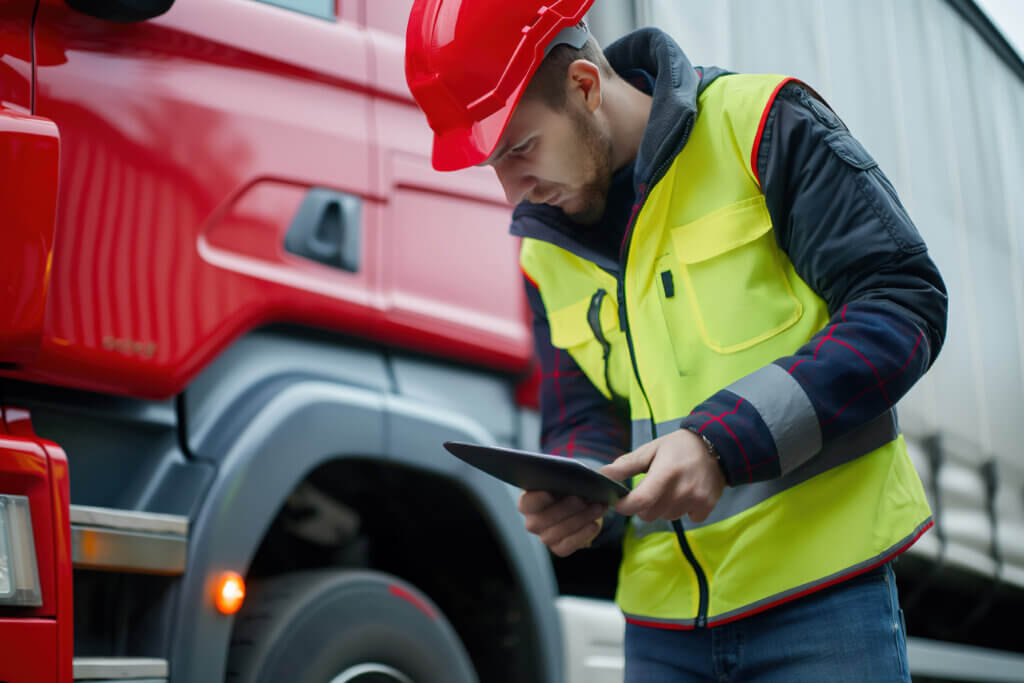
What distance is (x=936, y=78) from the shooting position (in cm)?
355

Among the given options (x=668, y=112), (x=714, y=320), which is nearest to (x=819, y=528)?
(x=714, y=320)

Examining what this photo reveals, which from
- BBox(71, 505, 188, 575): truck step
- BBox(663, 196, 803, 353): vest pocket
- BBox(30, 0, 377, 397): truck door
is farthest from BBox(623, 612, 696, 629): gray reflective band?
BBox(30, 0, 377, 397): truck door

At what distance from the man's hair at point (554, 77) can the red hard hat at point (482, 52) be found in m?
0.02

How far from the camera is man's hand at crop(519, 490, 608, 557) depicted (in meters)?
1.28

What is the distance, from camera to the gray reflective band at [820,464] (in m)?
1.21

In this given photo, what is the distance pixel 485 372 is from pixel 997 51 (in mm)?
2968

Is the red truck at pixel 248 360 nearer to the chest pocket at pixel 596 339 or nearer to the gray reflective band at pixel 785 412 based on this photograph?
the chest pocket at pixel 596 339

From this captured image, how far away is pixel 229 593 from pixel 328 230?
0.71 m

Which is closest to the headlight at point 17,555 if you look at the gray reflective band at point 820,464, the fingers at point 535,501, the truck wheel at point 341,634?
the truck wheel at point 341,634

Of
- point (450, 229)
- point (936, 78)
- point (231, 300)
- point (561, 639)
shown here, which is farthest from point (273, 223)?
point (936, 78)

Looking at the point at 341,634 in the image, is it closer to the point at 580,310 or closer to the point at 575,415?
the point at 575,415

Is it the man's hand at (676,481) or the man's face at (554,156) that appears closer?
the man's hand at (676,481)

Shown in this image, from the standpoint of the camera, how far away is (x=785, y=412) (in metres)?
1.10

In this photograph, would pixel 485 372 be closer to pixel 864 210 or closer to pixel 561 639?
pixel 561 639
